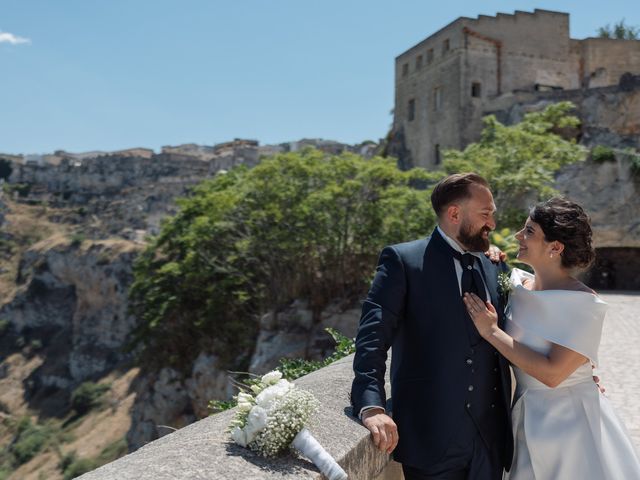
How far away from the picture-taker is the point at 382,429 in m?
2.60

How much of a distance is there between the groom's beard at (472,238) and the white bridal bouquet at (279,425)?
3.30 feet

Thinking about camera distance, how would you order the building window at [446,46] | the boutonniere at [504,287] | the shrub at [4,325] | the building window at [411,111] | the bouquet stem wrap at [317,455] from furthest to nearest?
the shrub at [4,325], the building window at [411,111], the building window at [446,46], the boutonniere at [504,287], the bouquet stem wrap at [317,455]

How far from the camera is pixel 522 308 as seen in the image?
9.57 ft

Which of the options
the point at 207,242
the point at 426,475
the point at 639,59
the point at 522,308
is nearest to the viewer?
the point at 426,475

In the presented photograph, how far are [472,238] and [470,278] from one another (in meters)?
0.19

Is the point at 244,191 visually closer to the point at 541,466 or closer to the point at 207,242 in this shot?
the point at 207,242

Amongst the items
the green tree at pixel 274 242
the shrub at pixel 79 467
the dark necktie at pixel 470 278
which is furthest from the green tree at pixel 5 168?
the dark necktie at pixel 470 278

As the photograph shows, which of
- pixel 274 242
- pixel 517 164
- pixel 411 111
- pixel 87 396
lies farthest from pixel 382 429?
pixel 87 396

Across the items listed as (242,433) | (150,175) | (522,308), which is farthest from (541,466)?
(150,175)

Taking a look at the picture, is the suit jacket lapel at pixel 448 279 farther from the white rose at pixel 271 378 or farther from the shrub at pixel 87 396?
the shrub at pixel 87 396

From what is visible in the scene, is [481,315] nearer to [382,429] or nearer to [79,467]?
[382,429]

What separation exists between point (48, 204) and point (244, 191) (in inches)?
2675

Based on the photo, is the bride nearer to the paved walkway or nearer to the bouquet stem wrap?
the bouquet stem wrap

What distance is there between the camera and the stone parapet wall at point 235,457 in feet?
7.50
